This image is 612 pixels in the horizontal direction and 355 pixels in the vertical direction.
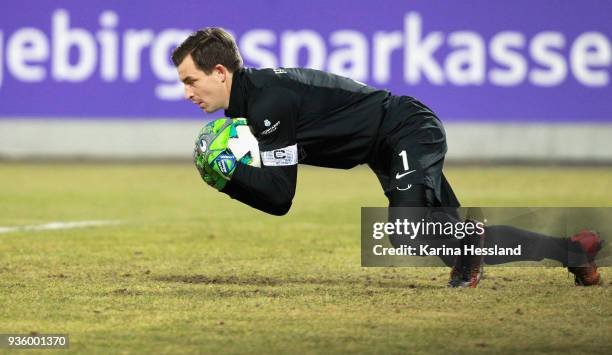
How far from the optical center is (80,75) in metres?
20.9

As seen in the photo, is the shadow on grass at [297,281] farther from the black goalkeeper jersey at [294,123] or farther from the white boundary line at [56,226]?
the white boundary line at [56,226]

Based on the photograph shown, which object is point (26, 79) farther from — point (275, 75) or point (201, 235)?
point (275, 75)

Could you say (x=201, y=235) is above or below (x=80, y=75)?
below

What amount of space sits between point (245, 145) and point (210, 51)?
629 millimetres

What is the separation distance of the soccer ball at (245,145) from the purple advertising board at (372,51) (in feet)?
41.9

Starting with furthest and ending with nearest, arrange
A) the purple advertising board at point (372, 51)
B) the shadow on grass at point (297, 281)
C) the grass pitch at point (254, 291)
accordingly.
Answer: the purple advertising board at point (372, 51), the shadow on grass at point (297, 281), the grass pitch at point (254, 291)

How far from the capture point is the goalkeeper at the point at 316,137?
7523 mm

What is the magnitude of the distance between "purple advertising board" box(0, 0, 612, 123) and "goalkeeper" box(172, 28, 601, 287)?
12.5 m

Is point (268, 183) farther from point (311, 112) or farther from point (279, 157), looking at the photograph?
point (311, 112)

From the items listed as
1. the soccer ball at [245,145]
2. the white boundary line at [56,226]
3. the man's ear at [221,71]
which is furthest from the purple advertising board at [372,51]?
the man's ear at [221,71]

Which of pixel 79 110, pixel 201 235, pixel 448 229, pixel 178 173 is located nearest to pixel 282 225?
pixel 201 235

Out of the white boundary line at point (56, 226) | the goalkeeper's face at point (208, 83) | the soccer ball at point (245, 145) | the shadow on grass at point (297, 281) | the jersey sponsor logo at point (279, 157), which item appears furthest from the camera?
the white boundary line at point (56, 226)

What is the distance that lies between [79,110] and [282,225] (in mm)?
8822
